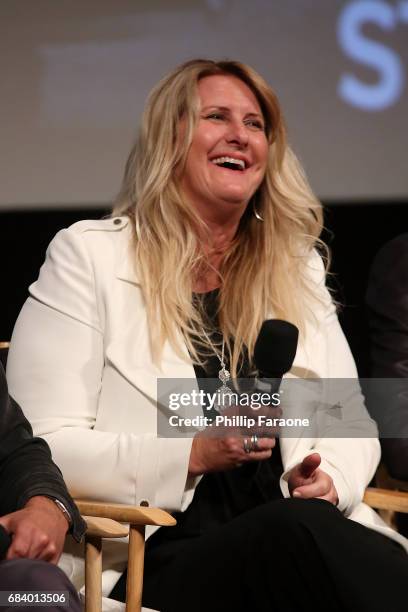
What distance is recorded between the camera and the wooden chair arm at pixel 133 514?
7.20 feet

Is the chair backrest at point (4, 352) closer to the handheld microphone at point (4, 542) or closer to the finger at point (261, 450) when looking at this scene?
the finger at point (261, 450)

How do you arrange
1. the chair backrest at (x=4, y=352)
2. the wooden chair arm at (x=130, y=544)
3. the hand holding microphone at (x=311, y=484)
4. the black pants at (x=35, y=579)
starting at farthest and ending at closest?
the chair backrest at (x=4, y=352), the hand holding microphone at (x=311, y=484), the wooden chair arm at (x=130, y=544), the black pants at (x=35, y=579)

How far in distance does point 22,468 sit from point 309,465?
62cm

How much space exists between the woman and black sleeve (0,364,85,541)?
0.27 metres

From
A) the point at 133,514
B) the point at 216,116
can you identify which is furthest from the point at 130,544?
the point at 216,116

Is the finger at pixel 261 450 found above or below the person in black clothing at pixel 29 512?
above

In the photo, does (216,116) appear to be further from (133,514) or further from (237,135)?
(133,514)

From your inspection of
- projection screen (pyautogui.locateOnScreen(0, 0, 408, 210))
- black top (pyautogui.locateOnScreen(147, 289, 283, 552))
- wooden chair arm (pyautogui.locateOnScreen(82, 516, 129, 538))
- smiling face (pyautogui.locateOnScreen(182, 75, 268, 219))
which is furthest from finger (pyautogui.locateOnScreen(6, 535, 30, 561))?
projection screen (pyautogui.locateOnScreen(0, 0, 408, 210))

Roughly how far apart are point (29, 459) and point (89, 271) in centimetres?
64

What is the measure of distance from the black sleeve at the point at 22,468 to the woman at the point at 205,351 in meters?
0.27

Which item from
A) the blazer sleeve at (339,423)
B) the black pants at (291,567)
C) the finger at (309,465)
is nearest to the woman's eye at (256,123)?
the blazer sleeve at (339,423)

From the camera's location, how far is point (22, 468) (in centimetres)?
212

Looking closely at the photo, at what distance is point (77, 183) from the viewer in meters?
3.81

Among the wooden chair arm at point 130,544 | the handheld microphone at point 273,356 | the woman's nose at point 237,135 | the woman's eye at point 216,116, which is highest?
the woman's eye at point 216,116
